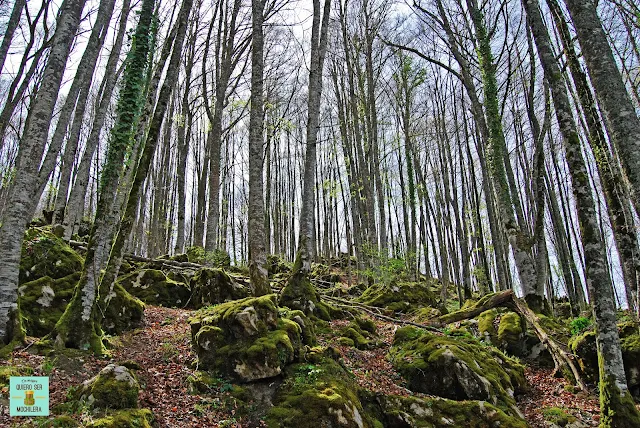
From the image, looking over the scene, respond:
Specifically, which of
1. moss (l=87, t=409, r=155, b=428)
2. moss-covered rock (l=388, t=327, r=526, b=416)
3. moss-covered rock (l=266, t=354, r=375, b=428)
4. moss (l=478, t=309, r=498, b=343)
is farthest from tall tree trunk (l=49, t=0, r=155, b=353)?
moss (l=478, t=309, r=498, b=343)

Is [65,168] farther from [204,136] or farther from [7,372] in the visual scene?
[204,136]

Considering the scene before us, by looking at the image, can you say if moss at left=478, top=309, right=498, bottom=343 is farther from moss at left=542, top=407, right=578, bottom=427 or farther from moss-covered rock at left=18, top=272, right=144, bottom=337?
moss-covered rock at left=18, top=272, right=144, bottom=337

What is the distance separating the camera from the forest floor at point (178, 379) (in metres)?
4.29

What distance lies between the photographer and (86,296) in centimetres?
535

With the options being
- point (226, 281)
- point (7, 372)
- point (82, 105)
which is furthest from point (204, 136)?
point (7, 372)

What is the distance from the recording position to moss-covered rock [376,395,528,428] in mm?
5164

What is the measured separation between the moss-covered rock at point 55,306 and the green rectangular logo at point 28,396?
6.64 ft

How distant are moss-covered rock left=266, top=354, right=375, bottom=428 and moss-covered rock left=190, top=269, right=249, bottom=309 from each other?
4410 mm

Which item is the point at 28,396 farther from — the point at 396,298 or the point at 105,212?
the point at 396,298

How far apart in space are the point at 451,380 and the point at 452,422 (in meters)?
0.95

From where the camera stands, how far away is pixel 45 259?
6980 millimetres

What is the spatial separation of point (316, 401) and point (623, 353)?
572cm

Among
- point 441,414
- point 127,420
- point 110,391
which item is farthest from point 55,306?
point 441,414

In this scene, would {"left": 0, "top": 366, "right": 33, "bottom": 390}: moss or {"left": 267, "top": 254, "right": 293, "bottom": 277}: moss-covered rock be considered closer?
{"left": 0, "top": 366, "right": 33, "bottom": 390}: moss
